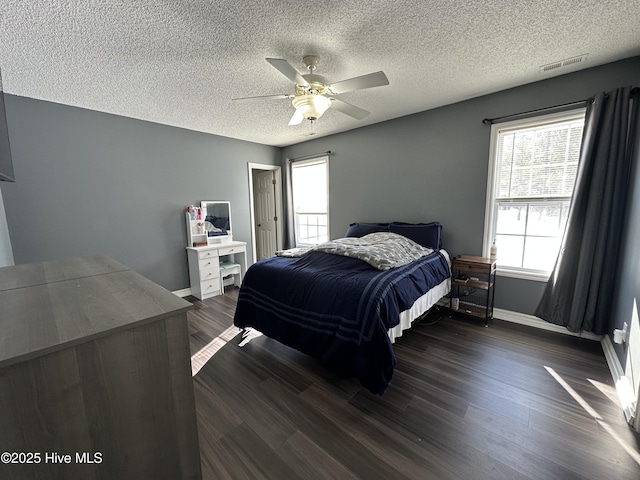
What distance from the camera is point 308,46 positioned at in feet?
6.28

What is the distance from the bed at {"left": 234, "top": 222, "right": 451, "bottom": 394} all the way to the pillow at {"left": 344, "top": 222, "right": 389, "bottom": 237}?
1.98ft

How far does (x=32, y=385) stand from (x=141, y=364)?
22 cm

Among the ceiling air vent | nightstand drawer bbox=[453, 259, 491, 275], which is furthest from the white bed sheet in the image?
the ceiling air vent

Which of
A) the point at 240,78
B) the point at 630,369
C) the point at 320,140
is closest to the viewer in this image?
the point at 630,369

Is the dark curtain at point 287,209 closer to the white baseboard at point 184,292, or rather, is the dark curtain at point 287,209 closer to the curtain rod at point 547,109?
the white baseboard at point 184,292

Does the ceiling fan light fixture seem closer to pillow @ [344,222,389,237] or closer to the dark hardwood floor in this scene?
pillow @ [344,222,389,237]

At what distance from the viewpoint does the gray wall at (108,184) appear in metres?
2.65

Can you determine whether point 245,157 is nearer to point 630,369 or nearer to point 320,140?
point 320,140

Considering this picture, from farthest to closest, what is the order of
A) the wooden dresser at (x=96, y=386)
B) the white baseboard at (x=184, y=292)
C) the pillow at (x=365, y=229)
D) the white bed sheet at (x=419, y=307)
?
the white baseboard at (x=184, y=292) → the pillow at (x=365, y=229) → the white bed sheet at (x=419, y=307) → the wooden dresser at (x=96, y=386)

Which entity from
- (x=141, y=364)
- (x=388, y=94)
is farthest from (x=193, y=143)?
(x=141, y=364)

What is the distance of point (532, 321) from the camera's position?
2.71 meters

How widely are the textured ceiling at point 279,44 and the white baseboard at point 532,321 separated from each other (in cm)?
241

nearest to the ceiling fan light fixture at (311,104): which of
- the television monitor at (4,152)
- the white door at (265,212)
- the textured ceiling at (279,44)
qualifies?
the textured ceiling at (279,44)

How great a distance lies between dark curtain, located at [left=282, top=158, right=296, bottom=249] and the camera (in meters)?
4.93
